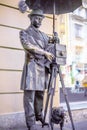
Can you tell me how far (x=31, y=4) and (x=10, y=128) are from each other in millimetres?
2418

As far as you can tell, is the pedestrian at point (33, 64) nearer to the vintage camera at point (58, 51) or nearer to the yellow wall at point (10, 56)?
the vintage camera at point (58, 51)

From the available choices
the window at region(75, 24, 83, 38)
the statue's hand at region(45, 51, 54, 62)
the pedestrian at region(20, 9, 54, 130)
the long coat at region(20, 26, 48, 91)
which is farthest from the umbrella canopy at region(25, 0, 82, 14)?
the window at region(75, 24, 83, 38)

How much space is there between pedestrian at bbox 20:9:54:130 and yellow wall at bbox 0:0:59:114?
1294 millimetres

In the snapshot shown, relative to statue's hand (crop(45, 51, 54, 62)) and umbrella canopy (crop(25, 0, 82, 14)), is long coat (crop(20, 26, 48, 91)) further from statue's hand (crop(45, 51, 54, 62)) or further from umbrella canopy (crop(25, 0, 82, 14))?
umbrella canopy (crop(25, 0, 82, 14))

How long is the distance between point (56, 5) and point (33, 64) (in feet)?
4.07

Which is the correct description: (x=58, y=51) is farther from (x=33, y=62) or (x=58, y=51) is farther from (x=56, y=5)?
(x=56, y=5)

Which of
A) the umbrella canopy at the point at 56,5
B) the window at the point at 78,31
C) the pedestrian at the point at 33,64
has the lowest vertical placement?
the pedestrian at the point at 33,64

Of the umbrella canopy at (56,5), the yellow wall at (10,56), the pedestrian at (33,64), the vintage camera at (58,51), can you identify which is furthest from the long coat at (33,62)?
the yellow wall at (10,56)

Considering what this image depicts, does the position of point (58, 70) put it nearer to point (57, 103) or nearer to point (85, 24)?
point (57, 103)

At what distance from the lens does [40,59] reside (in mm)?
5906

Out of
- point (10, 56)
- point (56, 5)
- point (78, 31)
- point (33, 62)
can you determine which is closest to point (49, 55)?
point (33, 62)

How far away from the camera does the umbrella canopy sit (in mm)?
6242

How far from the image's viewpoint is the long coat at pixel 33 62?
5730 millimetres

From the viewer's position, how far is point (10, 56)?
732 centimetres
